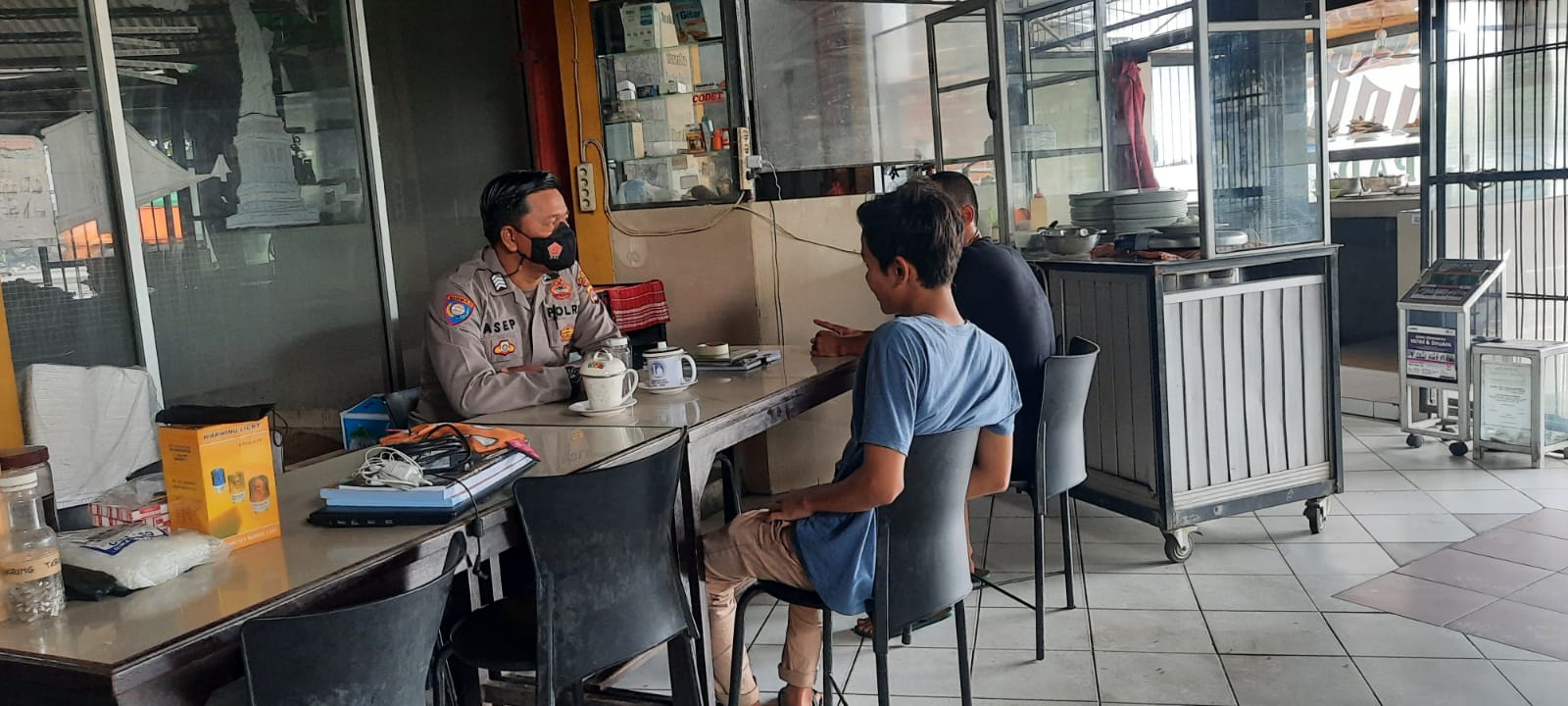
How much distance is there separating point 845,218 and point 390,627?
346cm

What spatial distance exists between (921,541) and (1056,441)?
1.00m

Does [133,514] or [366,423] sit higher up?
[133,514]

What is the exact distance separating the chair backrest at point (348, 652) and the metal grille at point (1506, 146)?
520 centimetres

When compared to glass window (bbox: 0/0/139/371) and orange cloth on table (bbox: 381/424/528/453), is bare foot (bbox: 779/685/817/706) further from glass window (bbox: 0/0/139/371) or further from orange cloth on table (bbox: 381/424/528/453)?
glass window (bbox: 0/0/139/371)

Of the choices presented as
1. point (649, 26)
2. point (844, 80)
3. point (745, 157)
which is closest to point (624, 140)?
point (649, 26)

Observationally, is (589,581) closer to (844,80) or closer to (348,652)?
(348,652)

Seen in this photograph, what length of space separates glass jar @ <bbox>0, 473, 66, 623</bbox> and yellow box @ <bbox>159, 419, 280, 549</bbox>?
197 mm

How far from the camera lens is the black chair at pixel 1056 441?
3.00 m

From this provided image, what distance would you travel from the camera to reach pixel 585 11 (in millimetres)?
4797

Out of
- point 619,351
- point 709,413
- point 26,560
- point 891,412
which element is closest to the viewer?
point 26,560

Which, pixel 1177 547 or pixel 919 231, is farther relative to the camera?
pixel 1177 547

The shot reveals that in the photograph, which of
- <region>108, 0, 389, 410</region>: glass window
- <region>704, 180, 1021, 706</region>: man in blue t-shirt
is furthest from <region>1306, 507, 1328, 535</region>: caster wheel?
<region>108, 0, 389, 410</region>: glass window

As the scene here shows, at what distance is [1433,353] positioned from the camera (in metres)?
4.98

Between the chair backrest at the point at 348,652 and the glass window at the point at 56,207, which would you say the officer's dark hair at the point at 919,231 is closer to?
the chair backrest at the point at 348,652
